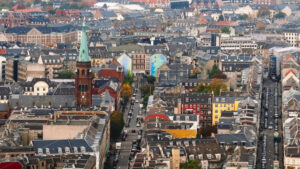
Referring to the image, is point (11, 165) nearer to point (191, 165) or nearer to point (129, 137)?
point (191, 165)

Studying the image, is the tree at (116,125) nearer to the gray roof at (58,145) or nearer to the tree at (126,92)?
the tree at (126,92)

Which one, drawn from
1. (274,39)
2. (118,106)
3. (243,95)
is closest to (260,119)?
(243,95)

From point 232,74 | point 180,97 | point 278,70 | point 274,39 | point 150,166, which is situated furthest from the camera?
point 274,39

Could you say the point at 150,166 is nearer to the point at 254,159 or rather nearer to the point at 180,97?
the point at 254,159

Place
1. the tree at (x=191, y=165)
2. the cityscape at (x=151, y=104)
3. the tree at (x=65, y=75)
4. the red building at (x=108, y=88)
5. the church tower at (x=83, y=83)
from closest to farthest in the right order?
the tree at (x=191, y=165) → the cityscape at (x=151, y=104) → the church tower at (x=83, y=83) → the red building at (x=108, y=88) → the tree at (x=65, y=75)

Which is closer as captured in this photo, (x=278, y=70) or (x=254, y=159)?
(x=254, y=159)

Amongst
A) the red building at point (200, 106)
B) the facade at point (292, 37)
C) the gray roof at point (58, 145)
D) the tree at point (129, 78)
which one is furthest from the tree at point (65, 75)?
the facade at point (292, 37)

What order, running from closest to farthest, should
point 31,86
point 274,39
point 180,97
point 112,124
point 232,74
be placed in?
point 112,124, point 180,97, point 31,86, point 232,74, point 274,39
